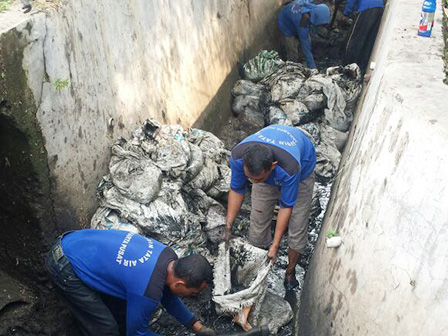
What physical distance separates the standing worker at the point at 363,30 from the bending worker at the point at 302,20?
0.48m

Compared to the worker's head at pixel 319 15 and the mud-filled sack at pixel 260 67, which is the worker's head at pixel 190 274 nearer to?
the mud-filled sack at pixel 260 67

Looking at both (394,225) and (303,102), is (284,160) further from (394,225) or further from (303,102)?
(303,102)

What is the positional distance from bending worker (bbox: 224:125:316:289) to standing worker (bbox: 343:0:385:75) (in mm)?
4766

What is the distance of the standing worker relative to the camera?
27.5ft

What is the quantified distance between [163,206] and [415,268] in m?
2.16

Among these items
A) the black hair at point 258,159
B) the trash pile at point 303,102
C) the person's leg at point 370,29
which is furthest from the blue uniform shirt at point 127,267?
the person's leg at point 370,29

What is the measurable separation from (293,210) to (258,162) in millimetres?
965

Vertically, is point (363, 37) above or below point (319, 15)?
below

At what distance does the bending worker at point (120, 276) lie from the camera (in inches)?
121

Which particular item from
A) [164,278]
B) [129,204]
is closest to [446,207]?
[164,278]

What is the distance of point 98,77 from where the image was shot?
14.2 feet

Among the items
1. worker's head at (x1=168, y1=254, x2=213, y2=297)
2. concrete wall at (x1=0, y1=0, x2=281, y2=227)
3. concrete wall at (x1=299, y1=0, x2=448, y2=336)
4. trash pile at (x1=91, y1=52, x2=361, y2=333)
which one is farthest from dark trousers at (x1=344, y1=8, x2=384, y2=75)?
worker's head at (x1=168, y1=254, x2=213, y2=297)

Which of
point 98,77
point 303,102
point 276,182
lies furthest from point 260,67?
point 276,182

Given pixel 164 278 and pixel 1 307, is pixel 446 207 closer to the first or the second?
pixel 164 278
